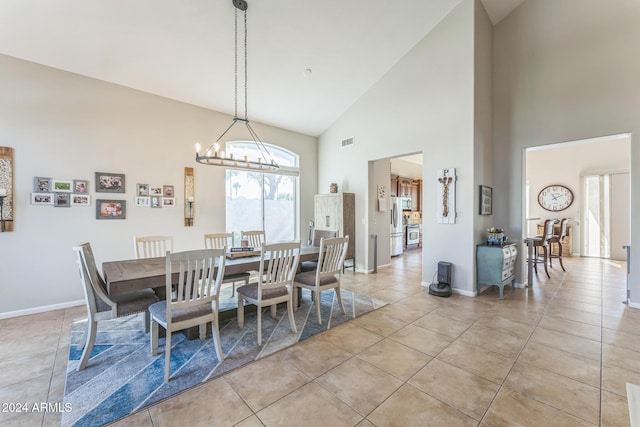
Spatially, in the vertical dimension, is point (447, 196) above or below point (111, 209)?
above

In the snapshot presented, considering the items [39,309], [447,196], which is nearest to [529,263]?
[447,196]

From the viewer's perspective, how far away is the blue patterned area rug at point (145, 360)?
2016 millimetres

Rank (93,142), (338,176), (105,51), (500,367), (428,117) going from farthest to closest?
(338,176) → (428,117) → (93,142) → (105,51) → (500,367)

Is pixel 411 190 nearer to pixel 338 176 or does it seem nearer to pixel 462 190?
pixel 338 176

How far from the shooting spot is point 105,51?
364cm

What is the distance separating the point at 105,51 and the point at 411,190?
8.92 metres

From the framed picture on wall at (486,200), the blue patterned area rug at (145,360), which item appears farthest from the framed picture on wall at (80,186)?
the framed picture on wall at (486,200)

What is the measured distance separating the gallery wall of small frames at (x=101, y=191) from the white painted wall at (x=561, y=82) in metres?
6.02

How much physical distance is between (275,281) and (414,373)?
1.61 meters

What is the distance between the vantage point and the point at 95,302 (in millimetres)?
2566

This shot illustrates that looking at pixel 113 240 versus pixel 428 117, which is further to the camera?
pixel 428 117

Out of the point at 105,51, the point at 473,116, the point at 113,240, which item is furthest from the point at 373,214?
the point at 105,51

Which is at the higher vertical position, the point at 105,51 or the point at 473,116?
the point at 105,51

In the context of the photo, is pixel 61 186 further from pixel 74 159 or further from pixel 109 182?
pixel 109 182
